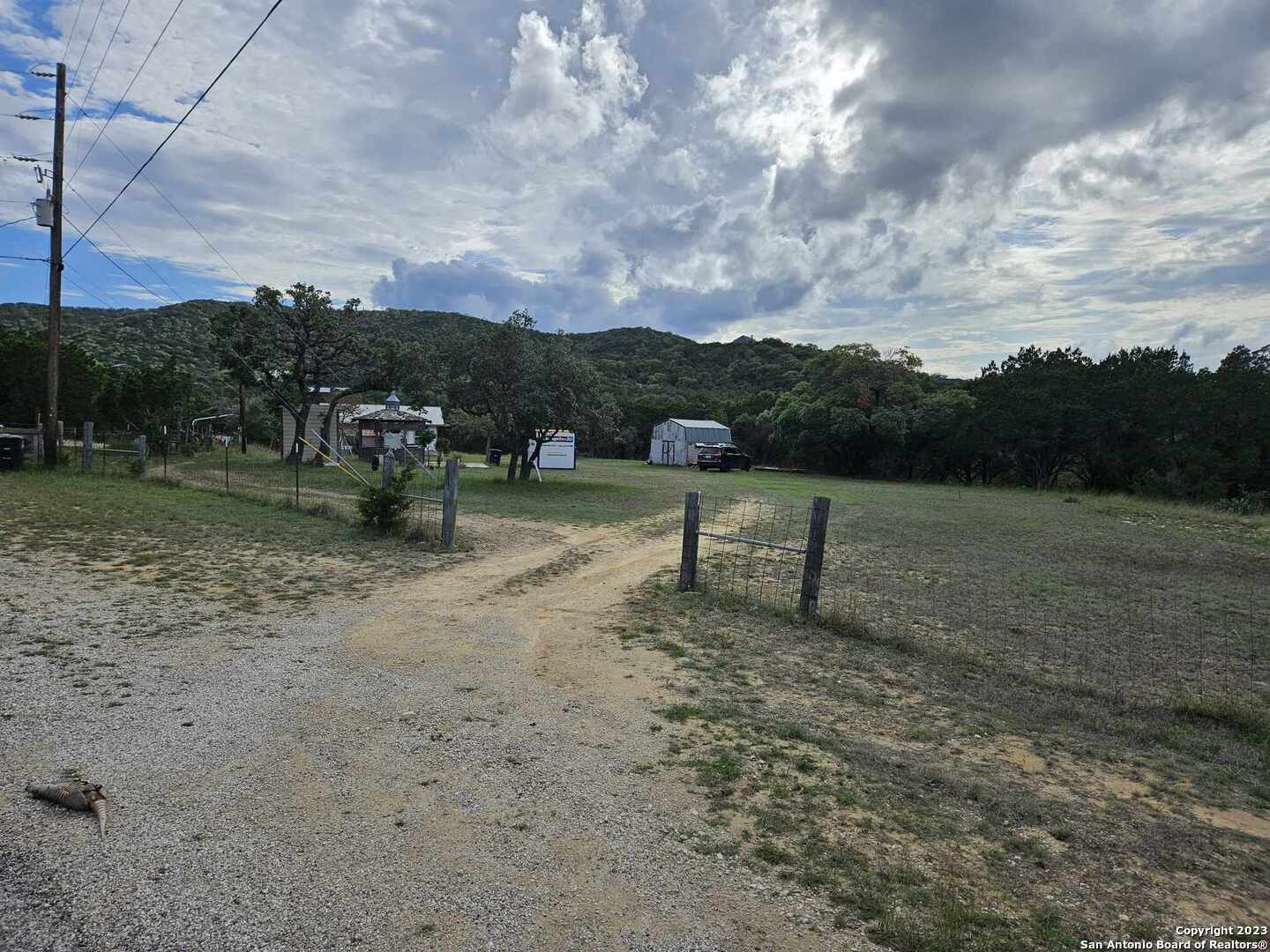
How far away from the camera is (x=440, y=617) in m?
7.21

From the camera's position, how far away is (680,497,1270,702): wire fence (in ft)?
21.4

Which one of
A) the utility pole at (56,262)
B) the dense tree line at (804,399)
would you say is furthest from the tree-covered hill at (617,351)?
the utility pole at (56,262)

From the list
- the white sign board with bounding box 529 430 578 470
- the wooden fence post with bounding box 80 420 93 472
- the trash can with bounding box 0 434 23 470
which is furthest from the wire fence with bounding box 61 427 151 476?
the white sign board with bounding box 529 430 578 470

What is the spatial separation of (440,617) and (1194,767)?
611cm

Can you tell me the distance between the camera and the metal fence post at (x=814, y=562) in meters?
7.58

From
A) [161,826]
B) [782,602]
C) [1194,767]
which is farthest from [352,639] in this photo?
[1194,767]

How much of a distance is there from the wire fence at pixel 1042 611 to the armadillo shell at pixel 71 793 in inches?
230

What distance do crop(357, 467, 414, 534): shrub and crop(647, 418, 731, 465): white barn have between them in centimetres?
3422

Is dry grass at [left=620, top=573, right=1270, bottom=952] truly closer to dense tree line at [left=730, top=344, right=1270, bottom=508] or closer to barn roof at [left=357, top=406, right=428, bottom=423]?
barn roof at [left=357, top=406, right=428, bottom=423]

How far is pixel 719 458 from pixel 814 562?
35157mm

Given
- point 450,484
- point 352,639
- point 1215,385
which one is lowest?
point 352,639

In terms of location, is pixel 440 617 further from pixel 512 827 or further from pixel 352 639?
pixel 512 827

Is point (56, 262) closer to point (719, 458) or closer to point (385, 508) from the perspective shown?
point (385, 508)

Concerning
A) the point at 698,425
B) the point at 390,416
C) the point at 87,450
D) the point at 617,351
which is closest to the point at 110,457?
the point at 87,450
